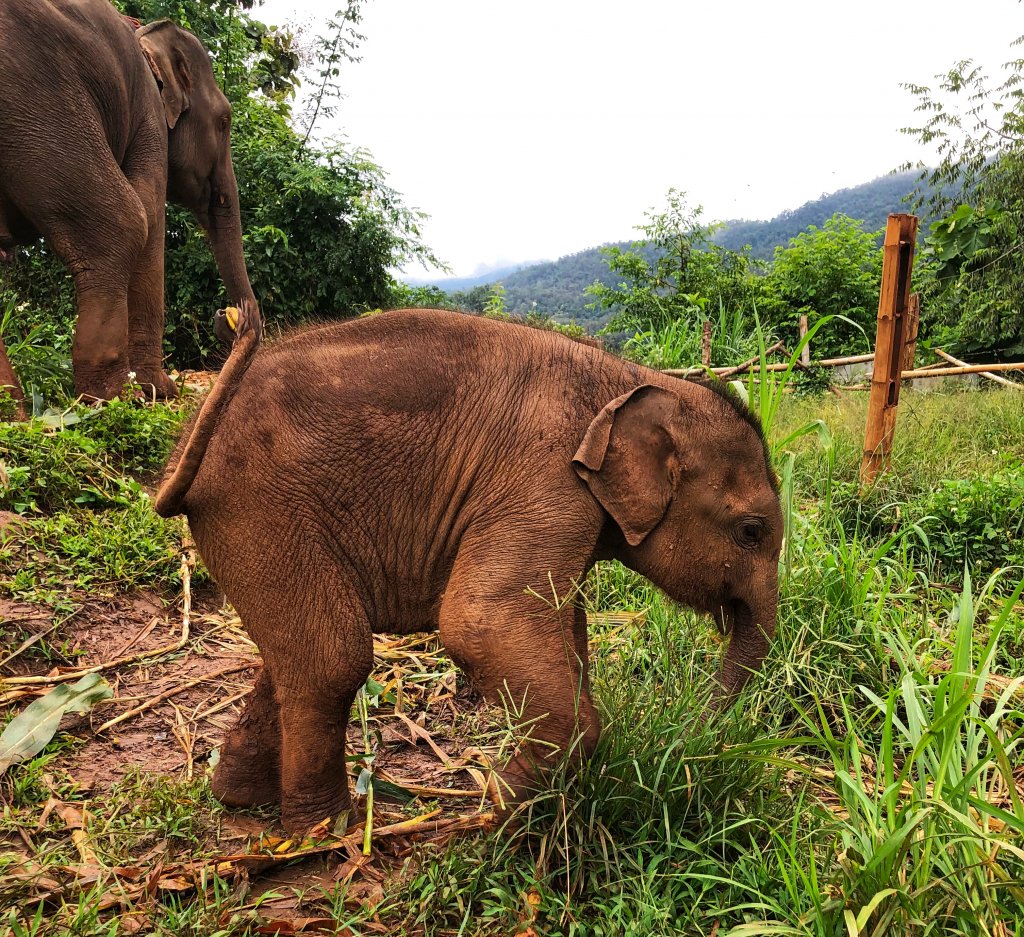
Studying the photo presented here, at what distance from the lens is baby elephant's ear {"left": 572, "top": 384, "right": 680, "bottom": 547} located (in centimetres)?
268

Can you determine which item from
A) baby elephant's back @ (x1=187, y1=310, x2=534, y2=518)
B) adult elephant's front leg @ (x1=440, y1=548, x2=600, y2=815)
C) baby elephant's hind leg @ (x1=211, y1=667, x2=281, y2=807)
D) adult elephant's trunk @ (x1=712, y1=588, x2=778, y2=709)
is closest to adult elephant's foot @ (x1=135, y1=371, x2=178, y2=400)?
baby elephant's hind leg @ (x1=211, y1=667, x2=281, y2=807)

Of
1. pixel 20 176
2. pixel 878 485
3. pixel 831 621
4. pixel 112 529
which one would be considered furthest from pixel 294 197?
pixel 831 621

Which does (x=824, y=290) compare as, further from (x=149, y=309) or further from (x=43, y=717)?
(x=43, y=717)

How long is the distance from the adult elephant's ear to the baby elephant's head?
584 cm

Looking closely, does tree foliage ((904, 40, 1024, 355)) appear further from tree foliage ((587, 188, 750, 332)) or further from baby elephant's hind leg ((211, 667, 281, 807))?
baby elephant's hind leg ((211, 667, 281, 807))

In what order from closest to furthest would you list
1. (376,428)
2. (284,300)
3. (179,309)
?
(376,428), (179,309), (284,300)

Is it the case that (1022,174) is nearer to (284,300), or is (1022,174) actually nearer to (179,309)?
(284,300)

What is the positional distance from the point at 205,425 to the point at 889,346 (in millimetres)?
5010

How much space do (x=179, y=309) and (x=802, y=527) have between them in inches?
344

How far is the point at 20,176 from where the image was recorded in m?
5.10

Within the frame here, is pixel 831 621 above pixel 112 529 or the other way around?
the other way around

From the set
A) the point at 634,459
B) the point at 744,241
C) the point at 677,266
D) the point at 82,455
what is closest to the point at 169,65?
the point at 82,455

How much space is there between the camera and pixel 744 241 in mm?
51062

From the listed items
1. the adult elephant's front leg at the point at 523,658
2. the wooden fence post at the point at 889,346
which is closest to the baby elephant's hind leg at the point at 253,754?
the adult elephant's front leg at the point at 523,658
